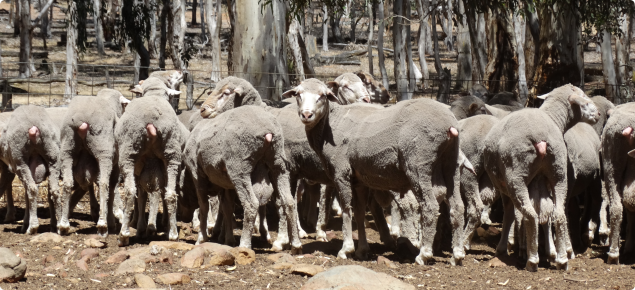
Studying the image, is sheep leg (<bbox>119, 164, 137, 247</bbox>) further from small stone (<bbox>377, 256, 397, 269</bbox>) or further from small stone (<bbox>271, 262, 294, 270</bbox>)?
small stone (<bbox>377, 256, 397, 269</bbox>)

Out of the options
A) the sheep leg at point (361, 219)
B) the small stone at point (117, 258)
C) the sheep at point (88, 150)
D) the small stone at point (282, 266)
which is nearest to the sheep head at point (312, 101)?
the sheep leg at point (361, 219)

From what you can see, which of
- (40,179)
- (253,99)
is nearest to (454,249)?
(253,99)

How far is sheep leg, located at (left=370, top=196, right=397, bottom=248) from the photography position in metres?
9.31

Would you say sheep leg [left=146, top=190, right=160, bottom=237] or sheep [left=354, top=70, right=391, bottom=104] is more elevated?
sheep [left=354, top=70, right=391, bottom=104]

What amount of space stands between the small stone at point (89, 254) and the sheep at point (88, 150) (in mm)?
1177

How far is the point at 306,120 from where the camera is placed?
27.7ft

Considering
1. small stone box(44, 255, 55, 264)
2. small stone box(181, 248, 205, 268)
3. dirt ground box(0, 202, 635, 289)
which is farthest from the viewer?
small stone box(44, 255, 55, 264)

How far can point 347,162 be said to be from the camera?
28.5 feet

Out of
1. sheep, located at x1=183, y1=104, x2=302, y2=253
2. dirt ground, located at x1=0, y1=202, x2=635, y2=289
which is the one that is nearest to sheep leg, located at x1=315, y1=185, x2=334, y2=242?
dirt ground, located at x1=0, y1=202, x2=635, y2=289

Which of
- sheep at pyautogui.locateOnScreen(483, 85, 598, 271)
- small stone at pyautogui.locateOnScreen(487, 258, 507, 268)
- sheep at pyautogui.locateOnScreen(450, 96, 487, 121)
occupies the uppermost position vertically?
sheep at pyautogui.locateOnScreen(450, 96, 487, 121)

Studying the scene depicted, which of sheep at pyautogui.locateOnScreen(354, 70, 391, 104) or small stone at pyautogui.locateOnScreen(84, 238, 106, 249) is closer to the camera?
small stone at pyautogui.locateOnScreen(84, 238, 106, 249)

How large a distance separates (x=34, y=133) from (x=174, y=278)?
4120 millimetres

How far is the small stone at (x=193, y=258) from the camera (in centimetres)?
773

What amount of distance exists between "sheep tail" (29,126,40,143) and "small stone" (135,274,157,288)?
12.8 ft
